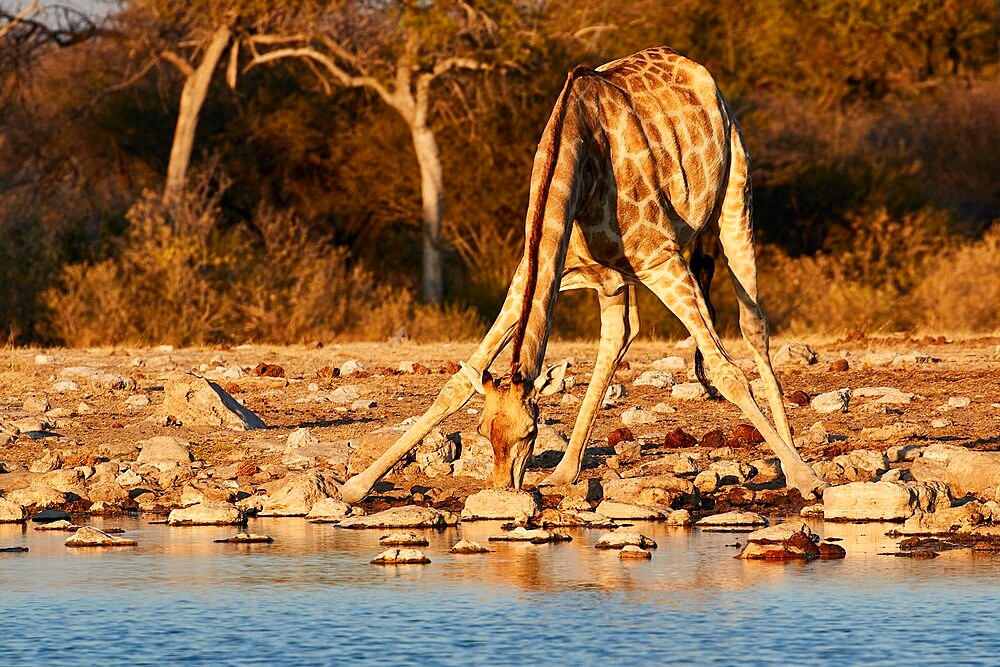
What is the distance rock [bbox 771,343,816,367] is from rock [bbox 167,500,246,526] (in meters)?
6.85

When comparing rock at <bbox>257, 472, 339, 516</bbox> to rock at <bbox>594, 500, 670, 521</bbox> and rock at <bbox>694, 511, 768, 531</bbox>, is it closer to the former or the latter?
rock at <bbox>594, 500, 670, 521</bbox>

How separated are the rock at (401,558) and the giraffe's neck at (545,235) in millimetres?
892

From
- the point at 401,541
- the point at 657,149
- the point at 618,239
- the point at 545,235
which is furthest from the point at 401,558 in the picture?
the point at 657,149

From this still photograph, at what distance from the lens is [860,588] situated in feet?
20.3

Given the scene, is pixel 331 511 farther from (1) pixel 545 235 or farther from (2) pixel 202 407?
(2) pixel 202 407

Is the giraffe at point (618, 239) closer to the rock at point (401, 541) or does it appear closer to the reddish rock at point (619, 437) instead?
the rock at point (401, 541)

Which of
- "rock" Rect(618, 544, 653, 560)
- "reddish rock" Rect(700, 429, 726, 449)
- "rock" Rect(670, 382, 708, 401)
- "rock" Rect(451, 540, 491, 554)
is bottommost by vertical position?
"rock" Rect(618, 544, 653, 560)

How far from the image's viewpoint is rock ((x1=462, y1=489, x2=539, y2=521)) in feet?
25.6

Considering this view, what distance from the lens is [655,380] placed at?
1234 cm

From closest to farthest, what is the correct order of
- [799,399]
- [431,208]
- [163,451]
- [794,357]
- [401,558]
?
[401,558]
[163,451]
[799,399]
[794,357]
[431,208]

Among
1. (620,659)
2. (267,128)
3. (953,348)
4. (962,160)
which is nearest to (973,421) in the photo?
(953,348)

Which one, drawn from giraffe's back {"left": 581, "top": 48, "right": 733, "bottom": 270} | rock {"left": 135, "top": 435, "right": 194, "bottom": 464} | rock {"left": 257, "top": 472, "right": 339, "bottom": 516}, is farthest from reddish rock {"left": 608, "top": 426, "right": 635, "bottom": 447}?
rock {"left": 135, "top": 435, "right": 194, "bottom": 464}

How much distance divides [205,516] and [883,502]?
333cm

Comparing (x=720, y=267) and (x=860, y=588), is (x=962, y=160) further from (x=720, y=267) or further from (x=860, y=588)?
(x=860, y=588)
